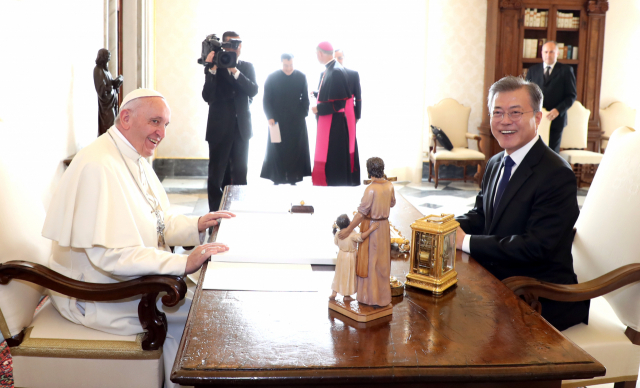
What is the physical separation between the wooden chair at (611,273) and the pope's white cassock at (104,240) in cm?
125

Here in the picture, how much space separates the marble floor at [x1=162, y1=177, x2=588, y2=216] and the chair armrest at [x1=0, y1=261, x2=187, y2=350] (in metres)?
4.32

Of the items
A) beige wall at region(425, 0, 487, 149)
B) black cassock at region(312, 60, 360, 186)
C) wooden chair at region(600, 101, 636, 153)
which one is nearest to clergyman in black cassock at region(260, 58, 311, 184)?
black cassock at region(312, 60, 360, 186)

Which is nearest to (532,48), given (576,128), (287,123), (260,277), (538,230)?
(576,128)

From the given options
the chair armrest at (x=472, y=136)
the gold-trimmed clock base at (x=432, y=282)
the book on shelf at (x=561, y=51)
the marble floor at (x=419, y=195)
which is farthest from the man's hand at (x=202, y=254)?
the book on shelf at (x=561, y=51)

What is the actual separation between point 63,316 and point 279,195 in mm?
1272

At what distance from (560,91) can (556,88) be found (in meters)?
0.07

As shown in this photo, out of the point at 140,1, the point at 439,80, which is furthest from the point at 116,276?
the point at 439,80

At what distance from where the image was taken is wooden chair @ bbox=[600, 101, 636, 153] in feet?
28.8

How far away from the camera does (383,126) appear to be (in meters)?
9.13

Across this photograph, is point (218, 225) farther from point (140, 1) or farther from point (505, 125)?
→ point (140, 1)

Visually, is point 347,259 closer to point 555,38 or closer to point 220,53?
point 220,53

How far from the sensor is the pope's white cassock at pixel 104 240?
1987 millimetres

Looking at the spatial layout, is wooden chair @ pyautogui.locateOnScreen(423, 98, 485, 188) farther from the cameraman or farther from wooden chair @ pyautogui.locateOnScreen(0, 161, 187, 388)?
wooden chair @ pyautogui.locateOnScreen(0, 161, 187, 388)

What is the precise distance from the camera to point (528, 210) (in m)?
2.25
